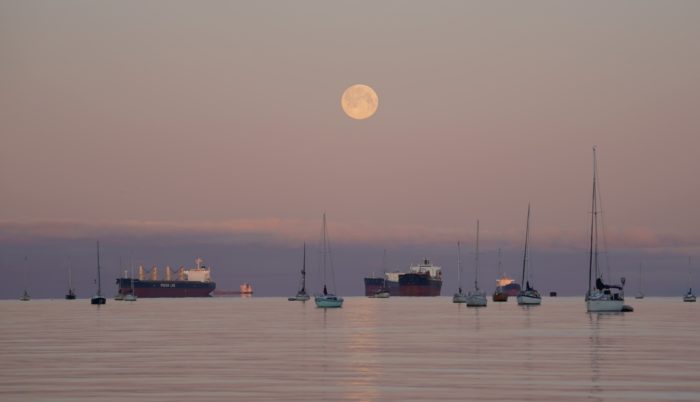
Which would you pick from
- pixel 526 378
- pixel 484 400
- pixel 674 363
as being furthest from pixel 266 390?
pixel 674 363

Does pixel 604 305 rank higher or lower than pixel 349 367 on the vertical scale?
lower

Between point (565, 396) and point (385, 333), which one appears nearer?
point (565, 396)

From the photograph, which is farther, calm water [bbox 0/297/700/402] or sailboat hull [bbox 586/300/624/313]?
sailboat hull [bbox 586/300/624/313]

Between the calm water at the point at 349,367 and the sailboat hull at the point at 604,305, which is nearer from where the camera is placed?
the calm water at the point at 349,367

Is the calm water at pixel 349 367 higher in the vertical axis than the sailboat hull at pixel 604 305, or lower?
higher

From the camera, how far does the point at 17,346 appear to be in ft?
255

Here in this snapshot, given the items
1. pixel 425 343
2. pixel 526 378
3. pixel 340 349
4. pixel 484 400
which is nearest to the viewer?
pixel 484 400

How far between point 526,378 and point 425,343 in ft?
100

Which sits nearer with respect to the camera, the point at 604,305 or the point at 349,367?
the point at 349,367

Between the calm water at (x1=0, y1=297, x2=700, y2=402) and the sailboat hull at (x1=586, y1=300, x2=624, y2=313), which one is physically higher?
the calm water at (x1=0, y1=297, x2=700, y2=402)

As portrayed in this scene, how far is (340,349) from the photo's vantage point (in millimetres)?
74812

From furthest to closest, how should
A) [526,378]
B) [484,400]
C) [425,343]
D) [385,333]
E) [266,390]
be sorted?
1. [385,333]
2. [425,343]
3. [526,378]
4. [266,390]
5. [484,400]

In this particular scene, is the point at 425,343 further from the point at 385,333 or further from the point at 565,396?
the point at 565,396

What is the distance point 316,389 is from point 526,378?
1027 cm
